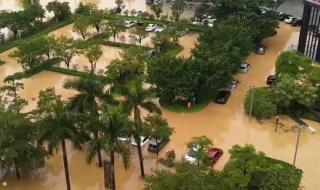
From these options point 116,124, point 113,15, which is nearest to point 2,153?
→ point 116,124

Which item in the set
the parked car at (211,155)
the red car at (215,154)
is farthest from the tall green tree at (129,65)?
the red car at (215,154)

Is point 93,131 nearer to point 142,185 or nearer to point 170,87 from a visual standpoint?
point 142,185

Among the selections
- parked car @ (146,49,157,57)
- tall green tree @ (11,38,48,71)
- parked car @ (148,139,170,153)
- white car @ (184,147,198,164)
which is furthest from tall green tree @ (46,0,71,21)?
white car @ (184,147,198,164)

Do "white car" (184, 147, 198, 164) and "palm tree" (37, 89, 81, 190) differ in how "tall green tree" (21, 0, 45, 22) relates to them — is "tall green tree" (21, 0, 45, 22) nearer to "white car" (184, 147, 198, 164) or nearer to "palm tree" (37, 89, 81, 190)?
"white car" (184, 147, 198, 164)

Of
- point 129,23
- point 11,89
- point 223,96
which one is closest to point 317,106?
point 223,96

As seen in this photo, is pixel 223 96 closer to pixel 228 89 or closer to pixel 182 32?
pixel 228 89
